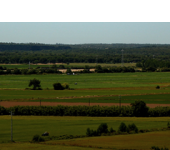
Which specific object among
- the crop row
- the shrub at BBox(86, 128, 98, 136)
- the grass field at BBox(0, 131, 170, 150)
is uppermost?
the crop row

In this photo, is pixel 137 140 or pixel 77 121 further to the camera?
pixel 77 121

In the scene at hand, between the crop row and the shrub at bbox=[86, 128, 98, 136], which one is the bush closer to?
the shrub at bbox=[86, 128, 98, 136]

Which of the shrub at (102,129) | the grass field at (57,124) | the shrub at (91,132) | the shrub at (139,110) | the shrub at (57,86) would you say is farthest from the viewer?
the shrub at (57,86)

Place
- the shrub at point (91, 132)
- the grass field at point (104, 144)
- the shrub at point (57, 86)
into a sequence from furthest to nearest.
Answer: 1. the shrub at point (57, 86)
2. the shrub at point (91, 132)
3. the grass field at point (104, 144)

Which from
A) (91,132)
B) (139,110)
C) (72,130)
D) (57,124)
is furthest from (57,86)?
(91,132)

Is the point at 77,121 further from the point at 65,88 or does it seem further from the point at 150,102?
the point at 65,88

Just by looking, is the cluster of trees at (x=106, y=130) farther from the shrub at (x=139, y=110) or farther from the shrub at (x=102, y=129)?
the shrub at (x=139, y=110)

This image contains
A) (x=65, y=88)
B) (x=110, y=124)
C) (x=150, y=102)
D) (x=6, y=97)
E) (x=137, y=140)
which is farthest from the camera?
(x=65, y=88)

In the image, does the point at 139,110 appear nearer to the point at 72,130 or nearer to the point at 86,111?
the point at 86,111

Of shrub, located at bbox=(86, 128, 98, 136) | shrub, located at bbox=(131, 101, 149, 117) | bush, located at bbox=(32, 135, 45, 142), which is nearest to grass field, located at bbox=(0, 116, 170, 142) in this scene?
bush, located at bbox=(32, 135, 45, 142)

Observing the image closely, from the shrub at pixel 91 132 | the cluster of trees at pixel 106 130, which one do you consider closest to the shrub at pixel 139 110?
the cluster of trees at pixel 106 130

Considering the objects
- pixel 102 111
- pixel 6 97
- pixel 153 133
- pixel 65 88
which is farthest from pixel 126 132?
pixel 65 88
